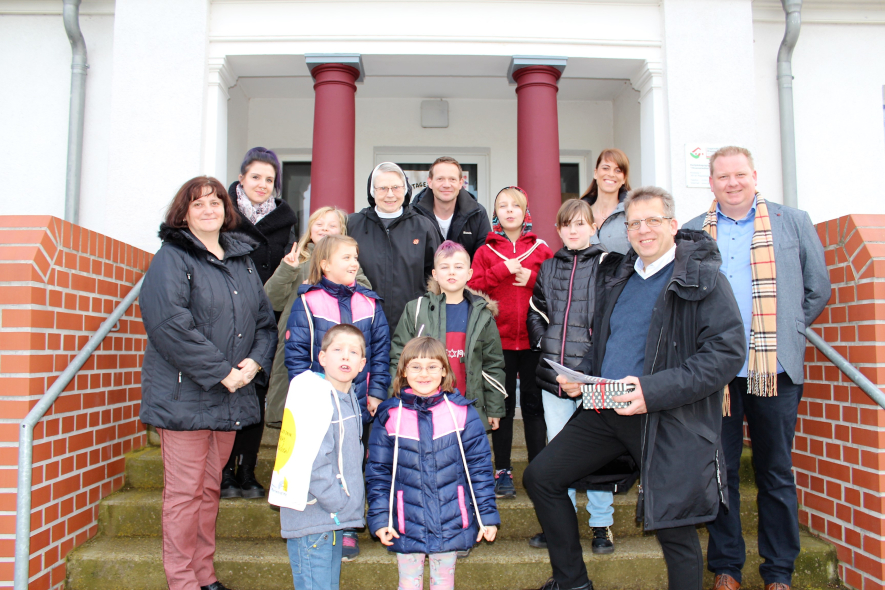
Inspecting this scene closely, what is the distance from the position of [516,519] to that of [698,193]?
3.29m

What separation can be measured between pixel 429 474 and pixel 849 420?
2124 mm

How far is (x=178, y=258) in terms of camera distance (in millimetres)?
2541

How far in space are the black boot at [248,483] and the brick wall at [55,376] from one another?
0.72m

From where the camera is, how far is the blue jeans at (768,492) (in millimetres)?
2598

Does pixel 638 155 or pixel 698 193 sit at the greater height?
pixel 638 155

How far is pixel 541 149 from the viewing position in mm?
5047

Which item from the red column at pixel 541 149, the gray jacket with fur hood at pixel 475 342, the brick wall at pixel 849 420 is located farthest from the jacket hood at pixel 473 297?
the red column at pixel 541 149

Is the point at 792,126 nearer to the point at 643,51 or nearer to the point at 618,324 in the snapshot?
the point at 643,51

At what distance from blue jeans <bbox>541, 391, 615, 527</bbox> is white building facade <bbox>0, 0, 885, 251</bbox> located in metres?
2.58

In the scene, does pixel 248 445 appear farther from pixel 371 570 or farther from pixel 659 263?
pixel 659 263

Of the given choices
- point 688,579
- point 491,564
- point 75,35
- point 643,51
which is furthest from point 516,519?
point 75,35

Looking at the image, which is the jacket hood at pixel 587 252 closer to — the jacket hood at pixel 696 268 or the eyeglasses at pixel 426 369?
the jacket hood at pixel 696 268

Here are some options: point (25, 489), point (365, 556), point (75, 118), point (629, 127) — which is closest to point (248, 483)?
point (365, 556)

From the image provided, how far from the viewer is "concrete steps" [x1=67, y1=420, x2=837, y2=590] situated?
8.88 ft
